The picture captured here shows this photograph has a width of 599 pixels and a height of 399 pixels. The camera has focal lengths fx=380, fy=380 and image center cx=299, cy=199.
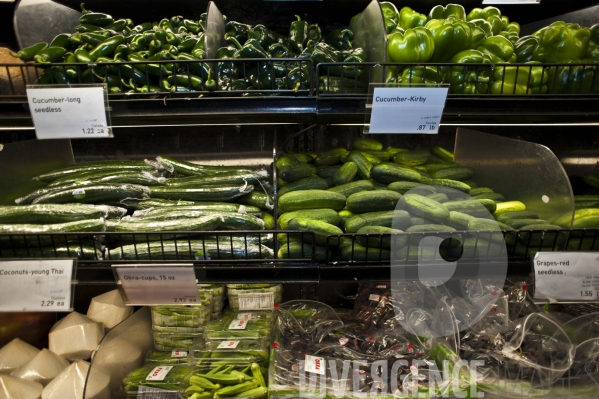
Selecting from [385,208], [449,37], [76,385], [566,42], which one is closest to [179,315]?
[76,385]

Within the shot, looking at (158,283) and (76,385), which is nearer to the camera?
(158,283)

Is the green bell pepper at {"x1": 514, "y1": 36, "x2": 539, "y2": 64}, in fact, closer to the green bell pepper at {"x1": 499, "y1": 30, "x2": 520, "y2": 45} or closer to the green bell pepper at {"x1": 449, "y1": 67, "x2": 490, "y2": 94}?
the green bell pepper at {"x1": 499, "y1": 30, "x2": 520, "y2": 45}

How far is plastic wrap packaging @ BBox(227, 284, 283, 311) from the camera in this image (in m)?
1.45

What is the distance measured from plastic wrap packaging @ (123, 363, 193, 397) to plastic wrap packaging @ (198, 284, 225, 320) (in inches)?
10.1

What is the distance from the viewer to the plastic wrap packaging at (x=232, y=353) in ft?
3.98

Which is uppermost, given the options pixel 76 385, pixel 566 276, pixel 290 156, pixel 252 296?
pixel 290 156

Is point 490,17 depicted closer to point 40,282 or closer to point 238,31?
point 238,31

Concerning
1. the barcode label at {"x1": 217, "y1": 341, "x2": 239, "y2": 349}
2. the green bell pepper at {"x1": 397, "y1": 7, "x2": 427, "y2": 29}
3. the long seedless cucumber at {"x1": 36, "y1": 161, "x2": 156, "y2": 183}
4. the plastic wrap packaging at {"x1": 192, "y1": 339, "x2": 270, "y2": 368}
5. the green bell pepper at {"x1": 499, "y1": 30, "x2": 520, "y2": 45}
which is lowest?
the plastic wrap packaging at {"x1": 192, "y1": 339, "x2": 270, "y2": 368}

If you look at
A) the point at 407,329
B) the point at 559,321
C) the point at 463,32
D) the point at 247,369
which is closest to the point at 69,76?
the point at 247,369

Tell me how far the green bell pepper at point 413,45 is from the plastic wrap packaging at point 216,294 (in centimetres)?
102

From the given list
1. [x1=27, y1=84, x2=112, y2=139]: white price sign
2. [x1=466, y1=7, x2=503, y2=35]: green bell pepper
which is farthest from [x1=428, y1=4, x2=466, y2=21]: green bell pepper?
[x1=27, y1=84, x2=112, y2=139]: white price sign

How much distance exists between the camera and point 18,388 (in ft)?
3.80

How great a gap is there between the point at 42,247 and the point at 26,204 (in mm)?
241

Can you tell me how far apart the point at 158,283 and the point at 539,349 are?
1.15 meters
